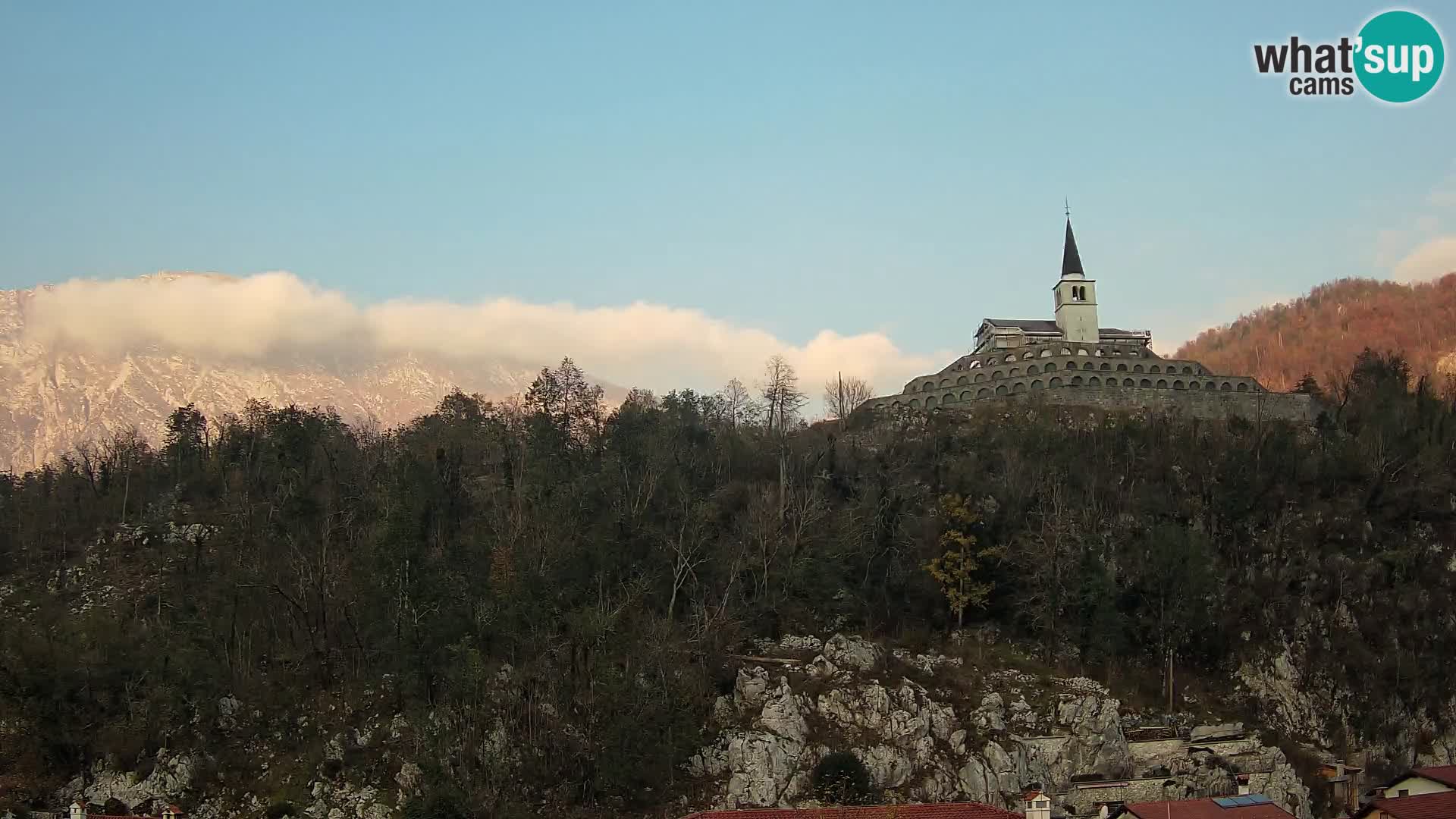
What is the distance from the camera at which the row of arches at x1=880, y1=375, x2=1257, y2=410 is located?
73312mm

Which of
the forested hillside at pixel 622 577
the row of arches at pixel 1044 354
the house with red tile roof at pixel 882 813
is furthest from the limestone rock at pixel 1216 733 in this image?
the row of arches at pixel 1044 354

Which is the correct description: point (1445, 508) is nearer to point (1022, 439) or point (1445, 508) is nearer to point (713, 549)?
point (1022, 439)

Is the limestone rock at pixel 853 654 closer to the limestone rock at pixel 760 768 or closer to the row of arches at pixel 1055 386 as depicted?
the limestone rock at pixel 760 768

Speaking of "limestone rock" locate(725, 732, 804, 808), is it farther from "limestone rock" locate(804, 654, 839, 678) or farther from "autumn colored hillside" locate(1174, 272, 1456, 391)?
"autumn colored hillside" locate(1174, 272, 1456, 391)

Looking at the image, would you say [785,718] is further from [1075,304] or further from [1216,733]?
[1075,304]

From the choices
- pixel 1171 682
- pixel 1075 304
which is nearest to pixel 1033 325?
pixel 1075 304

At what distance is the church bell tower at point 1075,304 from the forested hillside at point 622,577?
1825 centimetres

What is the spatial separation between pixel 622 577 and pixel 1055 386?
115 ft

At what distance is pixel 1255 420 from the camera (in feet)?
229

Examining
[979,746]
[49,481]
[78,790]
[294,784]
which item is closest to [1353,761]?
[979,746]

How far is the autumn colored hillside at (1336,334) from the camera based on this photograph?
122125 mm

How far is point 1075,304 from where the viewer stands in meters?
84.5

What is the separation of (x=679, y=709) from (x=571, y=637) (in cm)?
527

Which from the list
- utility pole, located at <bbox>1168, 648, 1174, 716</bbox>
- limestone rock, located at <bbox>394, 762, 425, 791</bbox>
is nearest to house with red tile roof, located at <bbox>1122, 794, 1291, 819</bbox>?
utility pole, located at <bbox>1168, 648, 1174, 716</bbox>
